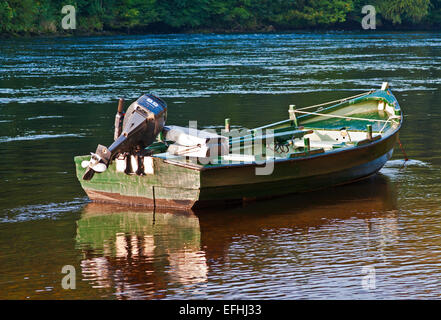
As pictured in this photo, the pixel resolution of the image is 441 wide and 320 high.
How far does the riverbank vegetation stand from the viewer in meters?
85.1

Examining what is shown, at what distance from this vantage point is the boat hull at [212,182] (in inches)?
A: 551

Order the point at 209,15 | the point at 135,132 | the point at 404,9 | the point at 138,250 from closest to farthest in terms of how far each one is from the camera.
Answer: the point at 138,250, the point at 135,132, the point at 209,15, the point at 404,9

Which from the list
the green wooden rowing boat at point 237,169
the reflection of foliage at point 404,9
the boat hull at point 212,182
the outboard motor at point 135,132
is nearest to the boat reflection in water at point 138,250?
the boat hull at point 212,182

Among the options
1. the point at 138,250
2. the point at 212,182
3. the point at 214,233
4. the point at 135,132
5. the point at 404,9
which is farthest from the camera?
the point at 404,9

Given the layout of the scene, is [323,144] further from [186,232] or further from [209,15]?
[209,15]

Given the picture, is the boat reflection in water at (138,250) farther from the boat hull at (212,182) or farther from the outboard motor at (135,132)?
the outboard motor at (135,132)

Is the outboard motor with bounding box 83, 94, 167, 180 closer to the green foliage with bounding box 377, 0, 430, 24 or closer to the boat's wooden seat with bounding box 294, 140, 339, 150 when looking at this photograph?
the boat's wooden seat with bounding box 294, 140, 339, 150

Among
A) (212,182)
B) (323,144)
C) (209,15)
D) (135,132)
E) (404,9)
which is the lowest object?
(212,182)

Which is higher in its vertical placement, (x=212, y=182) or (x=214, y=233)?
(x=212, y=182)

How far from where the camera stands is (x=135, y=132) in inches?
549

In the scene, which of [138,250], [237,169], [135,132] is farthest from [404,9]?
[138,250]

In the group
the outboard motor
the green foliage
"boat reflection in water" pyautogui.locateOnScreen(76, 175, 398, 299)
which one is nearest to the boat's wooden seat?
"boat reflection in water" pyautogui.locateOnScreen(76, 175, 398, 299)

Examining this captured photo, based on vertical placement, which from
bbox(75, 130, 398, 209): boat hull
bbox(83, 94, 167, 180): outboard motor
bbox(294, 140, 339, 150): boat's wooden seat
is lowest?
bbox(75, 130, 398, 209): boat hull

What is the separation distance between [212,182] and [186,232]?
43.9 inches
